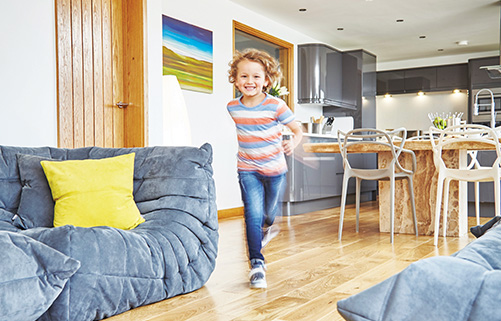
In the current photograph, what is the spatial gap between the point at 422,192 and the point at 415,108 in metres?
5.80

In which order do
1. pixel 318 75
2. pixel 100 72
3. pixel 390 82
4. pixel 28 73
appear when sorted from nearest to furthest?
pixel 28 73 < pixel 100 72 < pixel 318 75 < pixel 390 82

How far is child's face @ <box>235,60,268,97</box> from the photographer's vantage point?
2.52m

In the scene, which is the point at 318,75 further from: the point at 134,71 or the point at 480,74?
the point at 134,71

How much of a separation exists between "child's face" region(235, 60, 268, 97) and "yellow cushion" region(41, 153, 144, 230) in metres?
0.72

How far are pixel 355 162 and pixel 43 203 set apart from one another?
18.9 feet

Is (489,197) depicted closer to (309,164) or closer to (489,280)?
(309,164)

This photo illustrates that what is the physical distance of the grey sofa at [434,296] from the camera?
801 mm

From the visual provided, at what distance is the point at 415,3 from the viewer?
6.21m

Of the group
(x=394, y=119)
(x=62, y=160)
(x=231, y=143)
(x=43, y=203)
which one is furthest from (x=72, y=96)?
(x=394, y=119)

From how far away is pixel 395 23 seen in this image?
23.6 feet

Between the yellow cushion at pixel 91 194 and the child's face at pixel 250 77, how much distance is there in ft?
2.35

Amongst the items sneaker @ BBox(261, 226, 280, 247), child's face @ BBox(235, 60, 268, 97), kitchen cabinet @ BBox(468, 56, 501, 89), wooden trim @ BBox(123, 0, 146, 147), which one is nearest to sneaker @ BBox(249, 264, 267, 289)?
sneaker @ BBox(261, 226, 280, 247)

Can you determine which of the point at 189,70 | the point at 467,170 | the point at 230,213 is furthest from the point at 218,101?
the point at 467,170

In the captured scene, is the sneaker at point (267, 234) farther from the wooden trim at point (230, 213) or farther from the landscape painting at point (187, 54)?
the wooden trim at point (230, 213)
